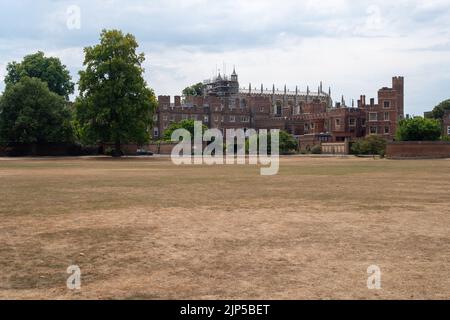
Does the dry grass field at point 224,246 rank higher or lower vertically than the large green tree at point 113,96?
lower

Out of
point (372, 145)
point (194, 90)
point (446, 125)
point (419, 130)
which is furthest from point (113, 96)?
point (194, 90)

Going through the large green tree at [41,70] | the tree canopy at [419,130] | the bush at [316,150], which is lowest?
the bush at [316,150]

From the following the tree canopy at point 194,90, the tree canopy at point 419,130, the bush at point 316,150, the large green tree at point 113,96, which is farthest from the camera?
the tree canopy at point 194,90

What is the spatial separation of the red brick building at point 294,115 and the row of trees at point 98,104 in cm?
5197

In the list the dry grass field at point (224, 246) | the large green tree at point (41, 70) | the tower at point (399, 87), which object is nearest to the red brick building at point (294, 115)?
the tower at point (399, 87)

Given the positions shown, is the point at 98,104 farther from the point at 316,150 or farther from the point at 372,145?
the point at 316,150

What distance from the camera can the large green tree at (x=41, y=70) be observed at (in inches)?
3342

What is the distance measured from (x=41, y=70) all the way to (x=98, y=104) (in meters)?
30.2

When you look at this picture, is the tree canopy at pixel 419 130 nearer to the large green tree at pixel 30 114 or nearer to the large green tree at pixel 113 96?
the large green tree at pixel 113 96

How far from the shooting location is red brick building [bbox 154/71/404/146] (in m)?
107

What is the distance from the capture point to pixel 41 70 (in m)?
85.2

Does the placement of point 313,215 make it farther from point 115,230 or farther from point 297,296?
point 297,296
